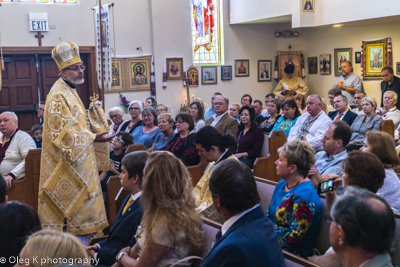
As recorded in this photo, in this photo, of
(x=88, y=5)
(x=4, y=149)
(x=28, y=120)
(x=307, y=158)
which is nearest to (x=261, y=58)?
(x=88, y=5)

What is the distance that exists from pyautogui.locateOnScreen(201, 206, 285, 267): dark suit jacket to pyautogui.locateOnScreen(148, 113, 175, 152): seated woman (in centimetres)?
391

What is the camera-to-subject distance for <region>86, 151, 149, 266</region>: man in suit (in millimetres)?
2869

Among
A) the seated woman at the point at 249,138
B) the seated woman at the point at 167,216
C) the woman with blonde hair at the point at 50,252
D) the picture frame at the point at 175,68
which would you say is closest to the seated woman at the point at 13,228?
the woman with blonde hair at the point at 50,252

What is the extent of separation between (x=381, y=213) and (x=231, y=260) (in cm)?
68

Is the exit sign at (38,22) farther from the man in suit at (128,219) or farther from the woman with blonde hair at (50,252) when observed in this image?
the woman with blonde hair at (50,252)

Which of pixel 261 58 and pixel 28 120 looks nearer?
pixel 28 120

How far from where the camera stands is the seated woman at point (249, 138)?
19.8ft

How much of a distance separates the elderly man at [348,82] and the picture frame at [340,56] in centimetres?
58

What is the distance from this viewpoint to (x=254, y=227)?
81.7 inches

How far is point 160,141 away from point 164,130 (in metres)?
0.27

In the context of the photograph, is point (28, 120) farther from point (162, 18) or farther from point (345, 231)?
point (345, 231)

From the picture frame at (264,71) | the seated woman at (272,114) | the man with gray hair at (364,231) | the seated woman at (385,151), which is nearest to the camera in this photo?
the man with gray hair at (364,231)

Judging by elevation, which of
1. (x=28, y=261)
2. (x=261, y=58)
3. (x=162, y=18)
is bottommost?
(x=28, y=261)

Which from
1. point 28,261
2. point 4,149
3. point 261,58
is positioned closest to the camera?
point 28,261
